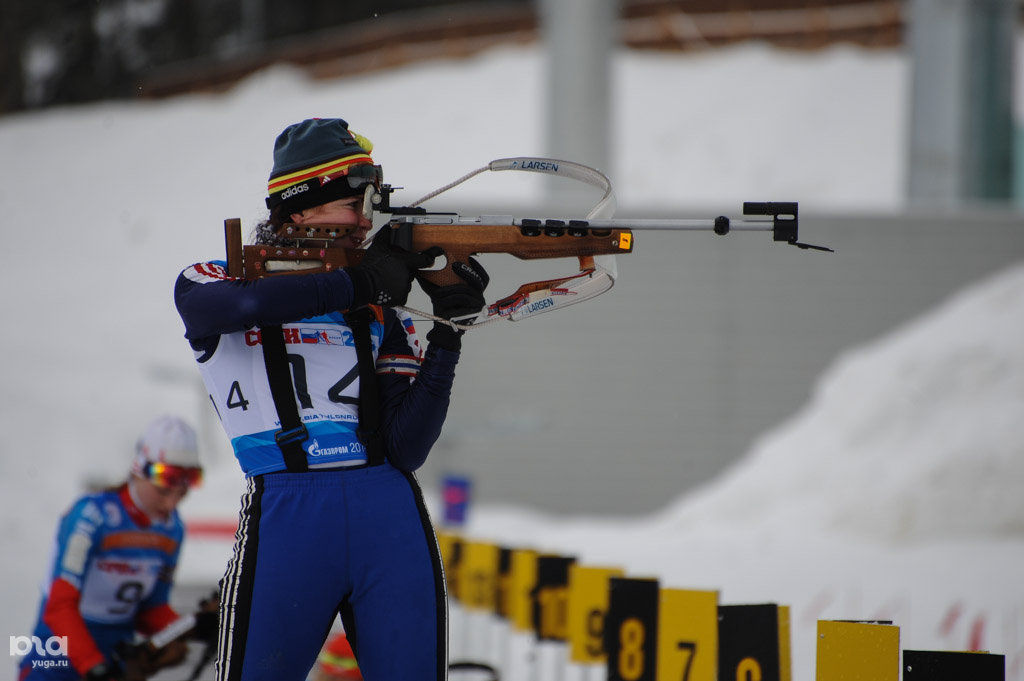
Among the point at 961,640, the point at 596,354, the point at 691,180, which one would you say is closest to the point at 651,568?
the point at 961,640

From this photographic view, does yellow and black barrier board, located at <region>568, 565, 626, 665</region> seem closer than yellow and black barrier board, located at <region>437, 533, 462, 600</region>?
Yes

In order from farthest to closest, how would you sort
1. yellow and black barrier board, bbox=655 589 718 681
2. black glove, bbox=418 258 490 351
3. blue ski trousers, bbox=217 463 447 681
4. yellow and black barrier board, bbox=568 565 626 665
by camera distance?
yellow and black barrier board, bbox=568 565 626 665
yellow and black barrier board, bbox=655 589 718 681
black glove, bbox=418 258 490 351
blue ski trousers, bbox=217 463 447 681

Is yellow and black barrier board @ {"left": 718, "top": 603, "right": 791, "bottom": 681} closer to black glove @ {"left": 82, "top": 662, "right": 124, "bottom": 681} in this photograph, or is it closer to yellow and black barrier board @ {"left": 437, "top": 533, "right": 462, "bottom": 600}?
black glove @ {"left": 82, "top": 662, "right": 124, "bottom": 681}

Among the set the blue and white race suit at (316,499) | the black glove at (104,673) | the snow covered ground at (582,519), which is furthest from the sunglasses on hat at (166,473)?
the blue and white race suit at (316,499)

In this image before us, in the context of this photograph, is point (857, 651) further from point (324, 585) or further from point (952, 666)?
point (324, 585)

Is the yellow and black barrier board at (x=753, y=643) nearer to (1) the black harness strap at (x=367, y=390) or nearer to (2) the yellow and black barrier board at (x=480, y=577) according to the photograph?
(1) the black harness strap at (x=367, y=390)

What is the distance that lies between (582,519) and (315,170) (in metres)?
9.53

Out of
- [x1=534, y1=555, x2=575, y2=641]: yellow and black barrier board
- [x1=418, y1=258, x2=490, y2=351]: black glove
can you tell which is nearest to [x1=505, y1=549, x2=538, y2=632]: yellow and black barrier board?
[x1=534, y1=555, x2=575, y2=641]: yellow and black barrier board

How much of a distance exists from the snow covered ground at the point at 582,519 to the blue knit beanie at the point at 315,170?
256mm

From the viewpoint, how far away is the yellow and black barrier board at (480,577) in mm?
5621

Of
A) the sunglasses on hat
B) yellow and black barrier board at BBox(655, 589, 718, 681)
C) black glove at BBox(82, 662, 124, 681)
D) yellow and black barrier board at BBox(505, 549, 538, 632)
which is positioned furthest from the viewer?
yellow and black barrier board at BBox(505, 549, 538, 632)

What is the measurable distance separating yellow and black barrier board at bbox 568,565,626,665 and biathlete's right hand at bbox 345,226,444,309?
80.2 inches

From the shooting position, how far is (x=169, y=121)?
20.5 metres

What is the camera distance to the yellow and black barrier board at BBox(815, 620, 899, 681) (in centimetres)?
297
